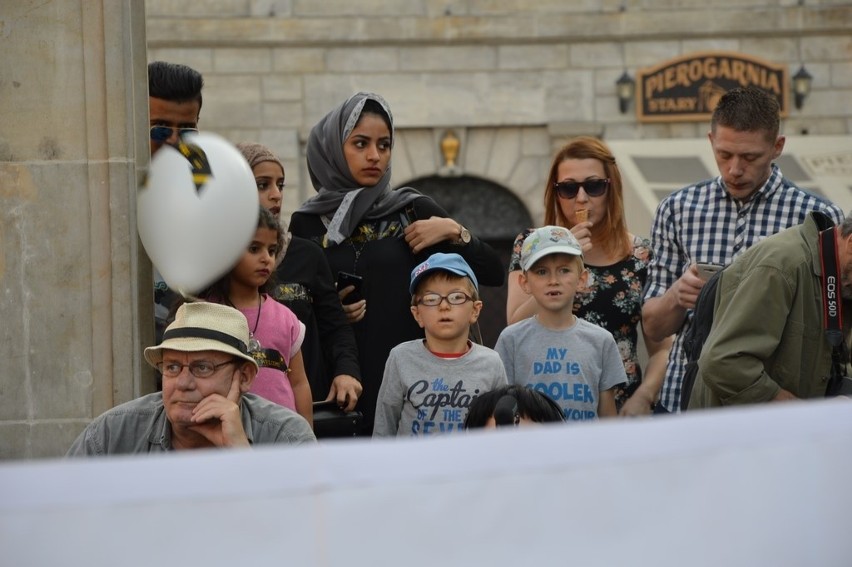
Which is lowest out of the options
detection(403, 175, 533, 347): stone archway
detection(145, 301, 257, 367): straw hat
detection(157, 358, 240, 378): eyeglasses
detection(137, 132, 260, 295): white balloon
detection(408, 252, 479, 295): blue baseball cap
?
detection(157, 358, 240, 378): eyeglasses

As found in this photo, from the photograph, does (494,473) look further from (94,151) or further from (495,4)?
(495,4)

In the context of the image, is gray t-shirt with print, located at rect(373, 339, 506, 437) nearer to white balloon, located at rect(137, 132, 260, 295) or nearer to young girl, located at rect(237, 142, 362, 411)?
young girl, located at rect(237, 142, 362, 411)

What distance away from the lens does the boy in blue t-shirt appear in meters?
5.03

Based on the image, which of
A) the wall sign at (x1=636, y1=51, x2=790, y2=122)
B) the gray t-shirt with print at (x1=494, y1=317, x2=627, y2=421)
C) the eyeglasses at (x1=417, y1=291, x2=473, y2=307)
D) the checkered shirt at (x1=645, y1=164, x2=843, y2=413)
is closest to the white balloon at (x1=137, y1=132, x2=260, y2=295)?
the eyeglasses at (x1=417, y1=291, x2=473, y2=307)

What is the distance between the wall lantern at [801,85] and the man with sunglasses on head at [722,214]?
1134cm

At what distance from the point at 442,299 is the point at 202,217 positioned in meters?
1.05

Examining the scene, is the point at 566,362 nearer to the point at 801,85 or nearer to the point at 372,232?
the point at 372,232

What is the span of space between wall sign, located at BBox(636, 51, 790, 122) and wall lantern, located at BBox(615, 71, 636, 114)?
0.27ft

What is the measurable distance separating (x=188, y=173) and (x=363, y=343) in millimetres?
1242

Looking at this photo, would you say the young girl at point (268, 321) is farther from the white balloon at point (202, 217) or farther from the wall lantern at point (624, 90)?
the wall lantern at point (624, 90)

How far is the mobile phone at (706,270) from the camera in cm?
508

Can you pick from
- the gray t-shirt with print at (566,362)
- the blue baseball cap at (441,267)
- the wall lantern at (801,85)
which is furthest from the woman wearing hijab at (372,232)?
the wall lantern at (801,85)

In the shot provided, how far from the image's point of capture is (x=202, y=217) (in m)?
4.02

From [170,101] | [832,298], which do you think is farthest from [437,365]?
[170,101]
